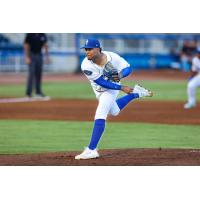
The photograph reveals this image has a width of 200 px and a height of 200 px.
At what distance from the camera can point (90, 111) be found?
11.1 m

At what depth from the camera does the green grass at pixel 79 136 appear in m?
7.91

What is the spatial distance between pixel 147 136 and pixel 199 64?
129 inches

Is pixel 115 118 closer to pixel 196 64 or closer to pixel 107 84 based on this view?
pixel 196 64

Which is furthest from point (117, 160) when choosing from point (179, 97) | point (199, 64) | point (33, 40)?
point (179, 97)

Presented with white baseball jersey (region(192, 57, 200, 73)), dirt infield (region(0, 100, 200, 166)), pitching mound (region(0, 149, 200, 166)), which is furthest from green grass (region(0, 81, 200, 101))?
pitching mound (region(0, 149, 200, 166))

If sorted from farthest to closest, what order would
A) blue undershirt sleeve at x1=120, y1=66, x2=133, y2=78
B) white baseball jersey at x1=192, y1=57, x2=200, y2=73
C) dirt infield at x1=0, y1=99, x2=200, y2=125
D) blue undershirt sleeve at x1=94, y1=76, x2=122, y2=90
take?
1. white baseball jersey at x1=192, y1=57, x2=200, y2=73
2. dirt infield at x1=0, y1=99, x2=200, y2=125
3. blue undershirt sleeve at x1=120, y1=66, x2=133, y2=78
4. blue undershirt sleeve at x1=94, y1=76, x2=122, y2=90

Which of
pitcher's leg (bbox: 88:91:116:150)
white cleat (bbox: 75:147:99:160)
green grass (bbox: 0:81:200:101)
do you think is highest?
pitcher's leg (bbox: 88:91:116:150)

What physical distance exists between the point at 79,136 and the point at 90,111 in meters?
2.55

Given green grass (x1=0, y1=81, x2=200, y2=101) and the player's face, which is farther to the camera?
green grass (x1=0, y1=81, x2=200, y2=101)

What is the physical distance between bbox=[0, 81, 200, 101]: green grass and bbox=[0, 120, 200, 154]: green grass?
13.3 feet

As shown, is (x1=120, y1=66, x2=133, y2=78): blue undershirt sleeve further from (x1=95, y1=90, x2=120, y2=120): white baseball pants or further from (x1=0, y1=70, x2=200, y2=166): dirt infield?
(x1=0, y1=70, x2=200, y2=166): dirt infield

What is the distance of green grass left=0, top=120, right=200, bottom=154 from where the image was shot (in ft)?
26.0
